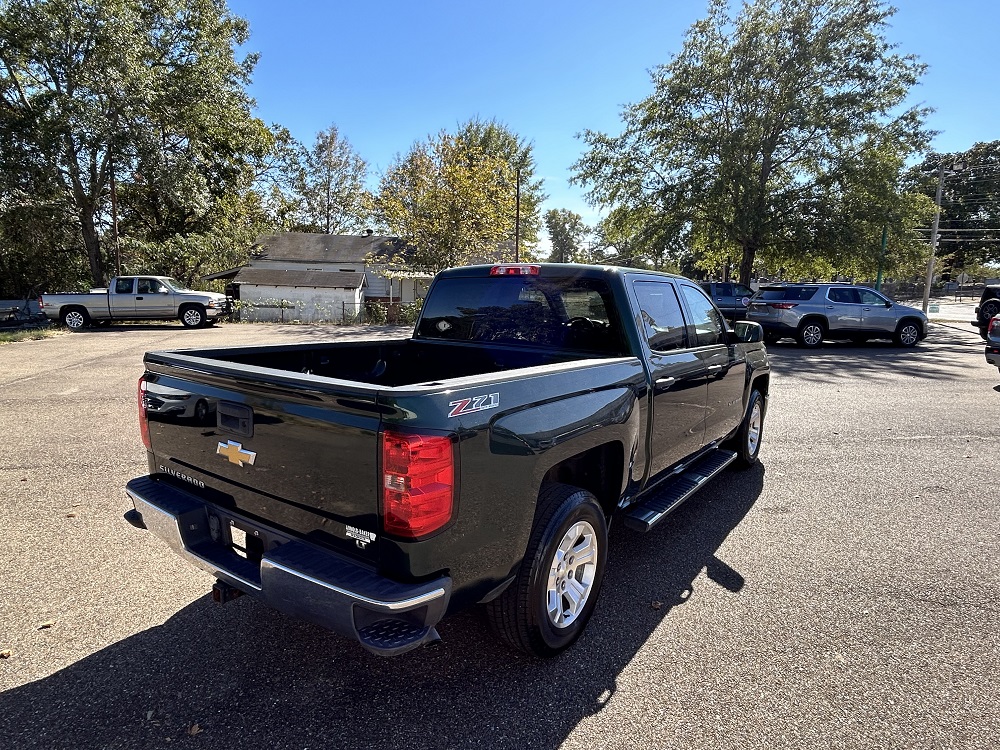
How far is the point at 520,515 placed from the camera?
7.36ft

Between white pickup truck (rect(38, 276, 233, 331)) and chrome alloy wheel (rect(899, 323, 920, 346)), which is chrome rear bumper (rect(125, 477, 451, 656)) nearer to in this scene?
chrome alloy wheel (rect(899, 323, 920, 346))

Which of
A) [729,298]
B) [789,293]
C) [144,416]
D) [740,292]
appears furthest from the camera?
[740,292]

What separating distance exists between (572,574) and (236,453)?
164 cm

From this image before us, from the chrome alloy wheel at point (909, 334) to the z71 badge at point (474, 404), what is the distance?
18.0 meters

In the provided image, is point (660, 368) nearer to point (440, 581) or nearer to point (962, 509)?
point (440, 581)

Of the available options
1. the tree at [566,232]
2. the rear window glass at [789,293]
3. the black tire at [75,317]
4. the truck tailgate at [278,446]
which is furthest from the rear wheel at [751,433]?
the tree at [566,232]

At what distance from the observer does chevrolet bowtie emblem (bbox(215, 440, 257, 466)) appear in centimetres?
229

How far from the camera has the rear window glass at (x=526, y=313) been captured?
3352mm

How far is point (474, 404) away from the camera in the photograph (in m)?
2.02

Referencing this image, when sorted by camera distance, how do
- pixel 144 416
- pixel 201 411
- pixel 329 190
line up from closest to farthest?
pixel 201 411 < pixel 144 416 < pixel 329 190

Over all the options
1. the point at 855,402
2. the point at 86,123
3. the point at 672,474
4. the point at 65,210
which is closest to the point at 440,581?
the point at 672,474

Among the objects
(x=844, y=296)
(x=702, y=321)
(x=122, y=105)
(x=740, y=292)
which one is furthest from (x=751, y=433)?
(x=122, y=105)

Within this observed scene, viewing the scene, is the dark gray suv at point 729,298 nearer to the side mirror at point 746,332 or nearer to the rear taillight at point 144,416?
the side mirror at point 746,332

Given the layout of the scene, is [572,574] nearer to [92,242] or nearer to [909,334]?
[909,334]
